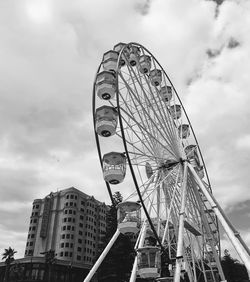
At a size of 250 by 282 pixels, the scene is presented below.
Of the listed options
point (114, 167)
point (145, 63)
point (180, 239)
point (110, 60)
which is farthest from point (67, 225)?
point (180, 239)

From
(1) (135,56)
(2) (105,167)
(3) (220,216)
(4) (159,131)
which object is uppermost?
(1) (135,56)

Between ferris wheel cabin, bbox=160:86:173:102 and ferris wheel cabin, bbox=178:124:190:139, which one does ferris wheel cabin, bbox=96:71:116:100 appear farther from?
ferris wheel cabin, bbox=178:124:190:139

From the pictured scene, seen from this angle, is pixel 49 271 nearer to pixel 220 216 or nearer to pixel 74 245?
pixel 74 245

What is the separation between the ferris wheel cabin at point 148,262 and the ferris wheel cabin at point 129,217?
117 centimetres

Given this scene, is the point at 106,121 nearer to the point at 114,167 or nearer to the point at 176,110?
the point at 114,167

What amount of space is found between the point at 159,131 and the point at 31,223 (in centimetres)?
7859

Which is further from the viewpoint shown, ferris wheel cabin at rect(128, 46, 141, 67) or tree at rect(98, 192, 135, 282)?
tree at rect(98, 192, 135, 282)

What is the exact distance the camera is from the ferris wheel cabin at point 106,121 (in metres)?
17.9

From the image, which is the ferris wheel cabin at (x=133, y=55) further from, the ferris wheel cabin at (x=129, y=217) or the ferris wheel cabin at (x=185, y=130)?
the ferris wheel cabin at (x=129, y=217)

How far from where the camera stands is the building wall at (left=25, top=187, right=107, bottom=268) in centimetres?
7844

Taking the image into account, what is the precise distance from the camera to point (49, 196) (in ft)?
303

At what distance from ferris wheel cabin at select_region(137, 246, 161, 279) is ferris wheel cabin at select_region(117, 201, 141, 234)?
117 cm

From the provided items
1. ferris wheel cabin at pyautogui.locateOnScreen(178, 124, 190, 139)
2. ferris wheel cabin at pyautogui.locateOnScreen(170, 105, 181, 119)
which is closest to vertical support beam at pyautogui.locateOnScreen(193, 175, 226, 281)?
ferris wheel cabin at pyautogui.locateOnScreen(178, 124, 190, 139)

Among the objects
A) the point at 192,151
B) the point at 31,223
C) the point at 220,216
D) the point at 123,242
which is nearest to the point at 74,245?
the point at 31,223
